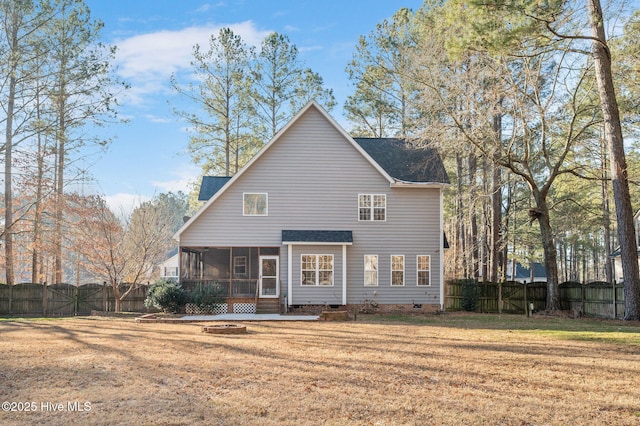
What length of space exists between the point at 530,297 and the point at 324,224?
10251 mm

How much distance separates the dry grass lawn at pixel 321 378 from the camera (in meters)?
6.86

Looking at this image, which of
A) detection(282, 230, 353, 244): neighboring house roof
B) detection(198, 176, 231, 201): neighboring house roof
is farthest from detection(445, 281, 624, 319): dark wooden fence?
detection(198, 176, 231, 201): neighboring house roof

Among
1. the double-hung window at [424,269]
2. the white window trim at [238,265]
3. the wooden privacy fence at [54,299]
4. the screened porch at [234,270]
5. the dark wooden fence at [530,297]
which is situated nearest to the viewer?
the dark wooden fence at [530,297]

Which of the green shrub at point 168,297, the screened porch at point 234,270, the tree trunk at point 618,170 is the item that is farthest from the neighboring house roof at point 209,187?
the tree trunk at point 618,170

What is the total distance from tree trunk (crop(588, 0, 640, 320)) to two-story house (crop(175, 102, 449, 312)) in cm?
687

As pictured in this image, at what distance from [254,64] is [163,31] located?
46.7 feet

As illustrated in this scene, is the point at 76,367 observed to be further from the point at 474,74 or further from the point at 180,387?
the point at 474,74

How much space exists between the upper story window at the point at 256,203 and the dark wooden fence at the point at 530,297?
32.7 ft

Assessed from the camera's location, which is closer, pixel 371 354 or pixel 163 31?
pixel 371 354

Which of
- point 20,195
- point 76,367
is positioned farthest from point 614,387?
point 20,195

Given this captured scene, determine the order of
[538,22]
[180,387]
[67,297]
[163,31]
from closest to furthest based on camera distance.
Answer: [180,387] → [538,22] → [163,31] → [67,297]

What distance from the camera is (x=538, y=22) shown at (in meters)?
17.2

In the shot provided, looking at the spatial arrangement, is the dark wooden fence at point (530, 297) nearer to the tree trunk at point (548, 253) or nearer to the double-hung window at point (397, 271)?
the tree trunk at point (548, 253)

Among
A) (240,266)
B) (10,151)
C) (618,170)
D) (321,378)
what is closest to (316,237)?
(240,266)
